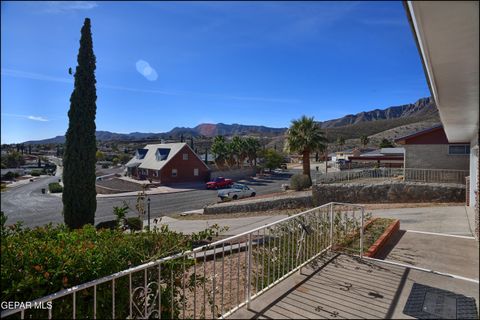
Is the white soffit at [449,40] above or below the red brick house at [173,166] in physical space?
above

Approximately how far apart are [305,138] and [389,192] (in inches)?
404

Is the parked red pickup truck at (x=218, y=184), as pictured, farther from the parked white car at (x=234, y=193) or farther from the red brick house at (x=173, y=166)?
the parked white car at (x=234, y=193)

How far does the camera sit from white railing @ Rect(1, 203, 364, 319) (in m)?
2.71

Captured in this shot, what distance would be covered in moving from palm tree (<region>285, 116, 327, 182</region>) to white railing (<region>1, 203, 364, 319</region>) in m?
18.2

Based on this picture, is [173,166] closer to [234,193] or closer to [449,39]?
[234,193]

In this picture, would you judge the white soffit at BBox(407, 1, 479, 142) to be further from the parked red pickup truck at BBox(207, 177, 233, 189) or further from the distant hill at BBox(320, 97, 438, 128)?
the distant hill at BBox(320, 97, 438, 128)

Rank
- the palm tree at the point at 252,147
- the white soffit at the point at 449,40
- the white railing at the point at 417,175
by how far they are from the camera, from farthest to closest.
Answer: the palm tree at the point at 252,147 < the white railing at the point at 417,175 < the white soffit at the point at 449,40

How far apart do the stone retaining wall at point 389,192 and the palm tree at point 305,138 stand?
7573mm

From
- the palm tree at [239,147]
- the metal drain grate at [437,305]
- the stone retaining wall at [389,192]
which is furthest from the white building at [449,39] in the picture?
the palm tree at [239,147]

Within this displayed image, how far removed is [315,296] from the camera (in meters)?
3.82

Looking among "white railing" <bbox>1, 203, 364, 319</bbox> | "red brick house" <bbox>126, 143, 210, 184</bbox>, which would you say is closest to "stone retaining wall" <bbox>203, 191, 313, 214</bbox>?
"white railing" <bbox>1, 203, 364, 319</bbox>

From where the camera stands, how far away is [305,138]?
24922 mm

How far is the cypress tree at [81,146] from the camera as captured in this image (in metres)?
14.9

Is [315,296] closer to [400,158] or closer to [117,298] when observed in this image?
[117,298]
